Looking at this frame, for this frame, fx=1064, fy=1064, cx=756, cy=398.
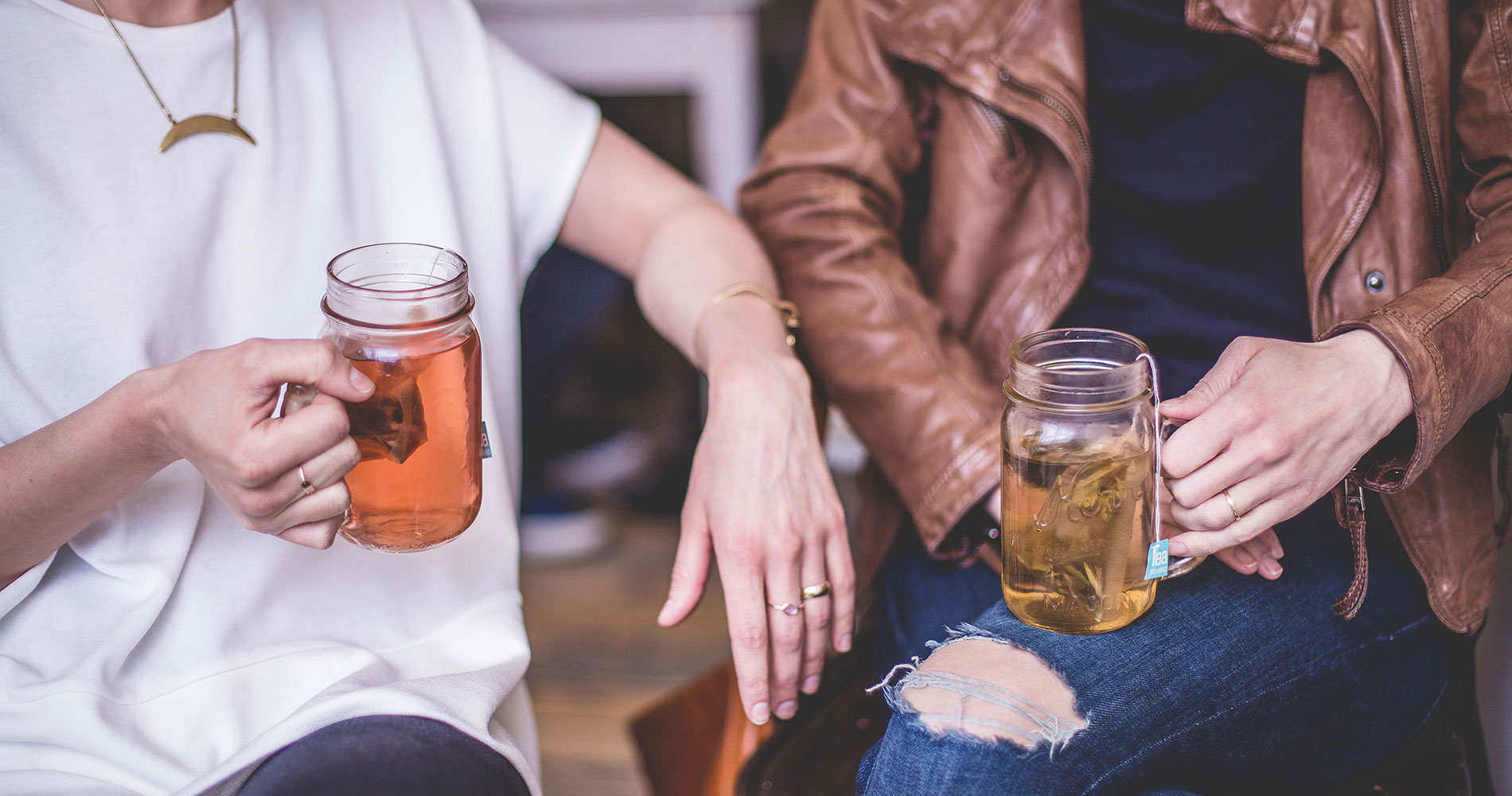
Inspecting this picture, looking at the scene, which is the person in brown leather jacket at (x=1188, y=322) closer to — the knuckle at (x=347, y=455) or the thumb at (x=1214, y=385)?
the thumb at (x=1214, y=385)

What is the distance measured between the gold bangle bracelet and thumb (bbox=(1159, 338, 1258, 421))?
39 centimetres

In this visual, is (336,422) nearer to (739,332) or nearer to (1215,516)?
(739,332)

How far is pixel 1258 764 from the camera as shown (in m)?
0.90

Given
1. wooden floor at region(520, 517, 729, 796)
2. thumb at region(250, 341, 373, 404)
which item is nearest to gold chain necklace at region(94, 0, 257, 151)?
thumb at region(250, 341, 373, 404)

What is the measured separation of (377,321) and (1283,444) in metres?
0.65

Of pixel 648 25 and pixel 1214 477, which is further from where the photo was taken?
pixel 648 25

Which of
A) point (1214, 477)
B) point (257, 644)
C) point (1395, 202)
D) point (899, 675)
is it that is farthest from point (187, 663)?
point (1395, 202)

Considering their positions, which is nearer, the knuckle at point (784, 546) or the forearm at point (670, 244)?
the knuckle at point (784, 546)

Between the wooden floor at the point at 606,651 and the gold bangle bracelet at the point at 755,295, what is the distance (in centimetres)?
94

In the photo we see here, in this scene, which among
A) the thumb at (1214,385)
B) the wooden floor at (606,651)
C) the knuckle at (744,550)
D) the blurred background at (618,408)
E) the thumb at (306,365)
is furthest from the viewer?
the blurred background at (618,408)

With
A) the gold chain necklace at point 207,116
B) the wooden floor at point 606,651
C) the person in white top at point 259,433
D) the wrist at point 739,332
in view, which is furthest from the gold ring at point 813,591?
the wooden floor at point 606,651

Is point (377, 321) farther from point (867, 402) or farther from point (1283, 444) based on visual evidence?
point (1283, 444)

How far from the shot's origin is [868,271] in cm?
116

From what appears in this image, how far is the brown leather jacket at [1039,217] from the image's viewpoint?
0.93 m
